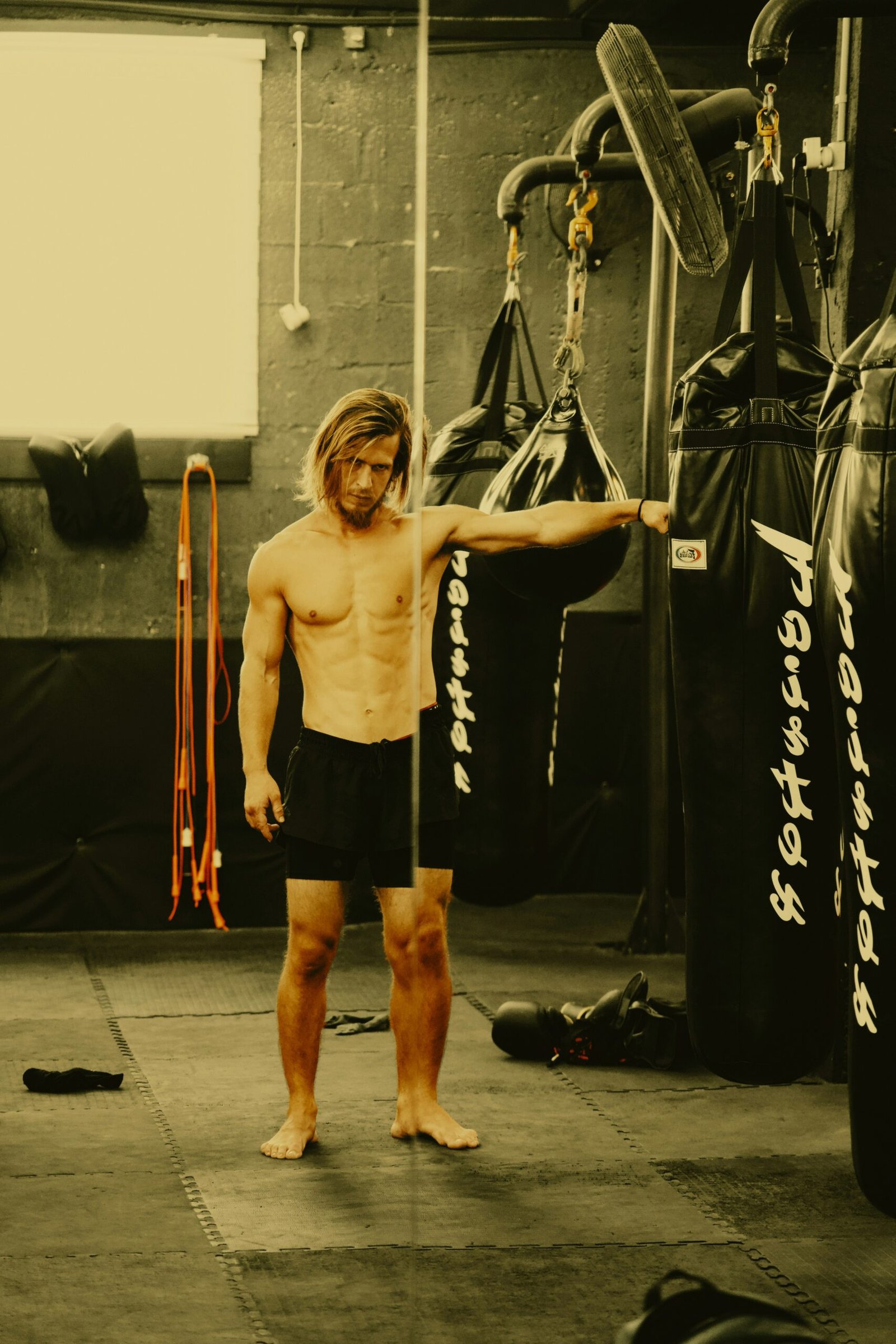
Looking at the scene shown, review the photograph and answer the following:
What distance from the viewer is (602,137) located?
3.32 m

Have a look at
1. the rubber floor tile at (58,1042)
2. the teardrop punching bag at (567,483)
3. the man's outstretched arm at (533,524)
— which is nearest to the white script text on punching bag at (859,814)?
the man's outstretched arm at (533,524)

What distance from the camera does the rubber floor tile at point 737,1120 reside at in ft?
10.3

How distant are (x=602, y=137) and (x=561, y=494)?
0.81 m

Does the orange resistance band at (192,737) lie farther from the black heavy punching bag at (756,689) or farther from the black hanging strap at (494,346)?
the black heavy punching bag at (756,689)

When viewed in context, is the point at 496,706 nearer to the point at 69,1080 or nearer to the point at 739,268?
the point at 69,1080

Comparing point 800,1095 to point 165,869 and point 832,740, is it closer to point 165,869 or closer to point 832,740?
point 832,740

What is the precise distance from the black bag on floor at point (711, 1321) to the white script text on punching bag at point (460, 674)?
2.04 m

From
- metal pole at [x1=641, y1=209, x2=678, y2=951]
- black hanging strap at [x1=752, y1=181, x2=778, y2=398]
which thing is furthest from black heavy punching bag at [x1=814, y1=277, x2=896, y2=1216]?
metal pole at [x1=641, y1=209, x2=678, y2=951]

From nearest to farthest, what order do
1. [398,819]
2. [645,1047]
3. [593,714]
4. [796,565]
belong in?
[796,565] < [398,819] < [645,1047] < [593,714]

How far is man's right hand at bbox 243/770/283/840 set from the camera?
10.1ft

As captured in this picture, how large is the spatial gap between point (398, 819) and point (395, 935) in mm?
246

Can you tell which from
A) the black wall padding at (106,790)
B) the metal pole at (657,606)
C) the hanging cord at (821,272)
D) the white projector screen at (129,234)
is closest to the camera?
the hanging cord at (821,272)

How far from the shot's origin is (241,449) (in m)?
5.34

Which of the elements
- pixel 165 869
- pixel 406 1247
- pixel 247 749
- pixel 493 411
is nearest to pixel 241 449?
pixel 165 869
